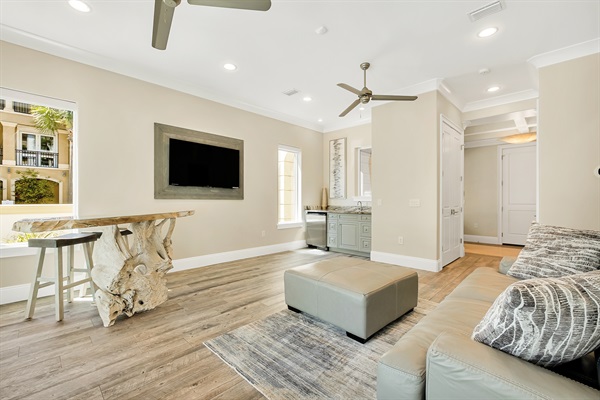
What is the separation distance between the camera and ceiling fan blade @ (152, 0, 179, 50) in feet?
5.55

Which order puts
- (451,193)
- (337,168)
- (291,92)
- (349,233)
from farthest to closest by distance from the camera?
(337,168)
(349,233)
(451,193)
(291,92)

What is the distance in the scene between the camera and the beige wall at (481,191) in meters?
Result: 6.37

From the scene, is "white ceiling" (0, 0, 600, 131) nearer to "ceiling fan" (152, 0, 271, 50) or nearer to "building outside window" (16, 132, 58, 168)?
"ceiling fan" (152, 0, 271, 50)

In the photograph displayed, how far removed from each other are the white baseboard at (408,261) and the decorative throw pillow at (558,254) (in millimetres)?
1824

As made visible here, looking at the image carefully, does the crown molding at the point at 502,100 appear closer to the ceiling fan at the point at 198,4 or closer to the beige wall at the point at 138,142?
the beige wall at the point at 138,142

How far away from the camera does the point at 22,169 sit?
2.97 meters

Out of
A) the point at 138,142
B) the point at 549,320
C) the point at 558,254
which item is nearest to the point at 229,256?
the point at 138,142

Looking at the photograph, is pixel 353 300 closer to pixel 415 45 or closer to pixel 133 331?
pixel 133 331

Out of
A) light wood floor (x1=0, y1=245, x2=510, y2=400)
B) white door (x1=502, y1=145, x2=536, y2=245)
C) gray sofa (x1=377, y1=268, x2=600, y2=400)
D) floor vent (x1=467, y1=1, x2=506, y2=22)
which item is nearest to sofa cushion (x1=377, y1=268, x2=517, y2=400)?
gray sofa (x1=377, y1=268, x2=600, y2=400)

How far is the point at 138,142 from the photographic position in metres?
3.51

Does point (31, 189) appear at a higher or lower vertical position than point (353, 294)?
higher

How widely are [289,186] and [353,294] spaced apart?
4.05 m

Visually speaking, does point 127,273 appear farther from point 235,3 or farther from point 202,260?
point 235,3

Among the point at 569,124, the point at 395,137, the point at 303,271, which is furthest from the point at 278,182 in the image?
the point at 569,124
